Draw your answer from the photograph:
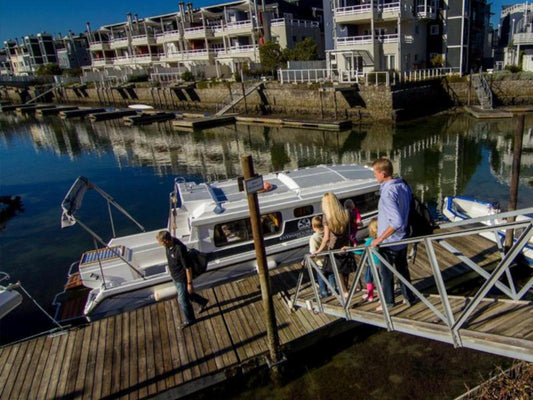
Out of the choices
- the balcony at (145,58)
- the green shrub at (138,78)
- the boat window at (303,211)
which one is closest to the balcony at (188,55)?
the balcony at (145,58)

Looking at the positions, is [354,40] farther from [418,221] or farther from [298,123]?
[418,221]

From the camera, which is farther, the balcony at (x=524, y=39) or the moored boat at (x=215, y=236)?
the balcony at (x=524, y=39)

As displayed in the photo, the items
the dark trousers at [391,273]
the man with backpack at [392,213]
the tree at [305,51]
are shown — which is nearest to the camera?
the man with backpack at [392,213]

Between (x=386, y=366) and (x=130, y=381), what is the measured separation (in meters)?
4.71

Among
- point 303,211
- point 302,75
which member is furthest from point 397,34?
point 303,211

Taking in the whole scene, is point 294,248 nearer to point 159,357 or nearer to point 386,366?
point 386,366

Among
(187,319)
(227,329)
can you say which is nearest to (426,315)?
(227,329)

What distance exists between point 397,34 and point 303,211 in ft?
120

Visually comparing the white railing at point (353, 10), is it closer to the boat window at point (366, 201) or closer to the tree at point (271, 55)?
the tree at point (271, 55)

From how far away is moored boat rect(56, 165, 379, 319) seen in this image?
938 cm

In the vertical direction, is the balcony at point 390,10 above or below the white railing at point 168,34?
below

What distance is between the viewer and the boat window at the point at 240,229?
9859 millimetres

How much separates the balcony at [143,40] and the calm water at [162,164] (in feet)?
106

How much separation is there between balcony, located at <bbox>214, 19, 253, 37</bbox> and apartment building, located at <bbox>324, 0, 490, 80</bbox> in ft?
49.9
